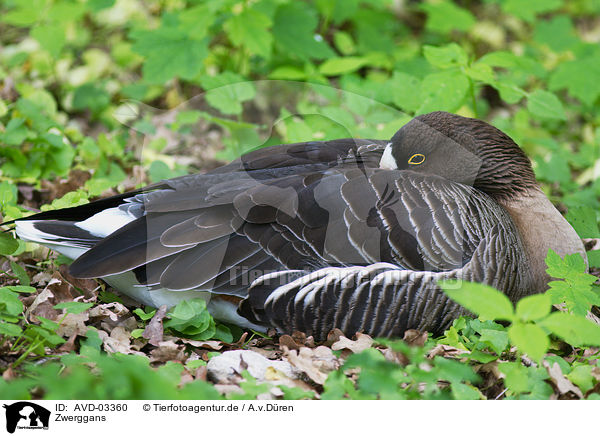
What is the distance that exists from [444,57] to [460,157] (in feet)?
4.01

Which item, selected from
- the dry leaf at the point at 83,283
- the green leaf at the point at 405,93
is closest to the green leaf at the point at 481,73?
the green leaf at the point at 405,93

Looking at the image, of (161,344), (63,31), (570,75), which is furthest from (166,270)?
(570,75)

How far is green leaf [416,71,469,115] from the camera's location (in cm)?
506

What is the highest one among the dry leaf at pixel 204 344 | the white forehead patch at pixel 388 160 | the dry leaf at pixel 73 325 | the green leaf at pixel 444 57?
the green leaf at pixel 444 57

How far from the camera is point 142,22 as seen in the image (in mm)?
8125

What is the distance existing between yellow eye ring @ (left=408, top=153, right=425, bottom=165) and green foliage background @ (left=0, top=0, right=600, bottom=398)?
841mm

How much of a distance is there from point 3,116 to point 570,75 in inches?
232

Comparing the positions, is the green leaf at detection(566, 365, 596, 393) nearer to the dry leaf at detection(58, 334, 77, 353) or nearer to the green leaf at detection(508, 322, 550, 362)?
the green leaf at detection(508, 322, 550, 362)

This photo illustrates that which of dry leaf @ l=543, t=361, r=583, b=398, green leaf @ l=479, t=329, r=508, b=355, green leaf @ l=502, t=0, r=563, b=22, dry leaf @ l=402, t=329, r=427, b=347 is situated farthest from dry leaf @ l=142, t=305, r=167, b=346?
green leaf @ l=502, t=0, r=563, b=22

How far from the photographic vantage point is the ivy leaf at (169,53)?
19.8 ft

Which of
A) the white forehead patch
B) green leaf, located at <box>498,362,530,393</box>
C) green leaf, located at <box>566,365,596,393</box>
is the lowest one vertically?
green leaf, located at <box>566,365,596,393</box>

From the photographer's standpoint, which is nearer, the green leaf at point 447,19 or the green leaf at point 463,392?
the green leaf at point 463,392

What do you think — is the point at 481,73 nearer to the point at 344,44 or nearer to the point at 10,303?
the point at 344,44

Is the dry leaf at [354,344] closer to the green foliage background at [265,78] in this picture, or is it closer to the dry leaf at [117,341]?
the green foliage background at [265,78]
